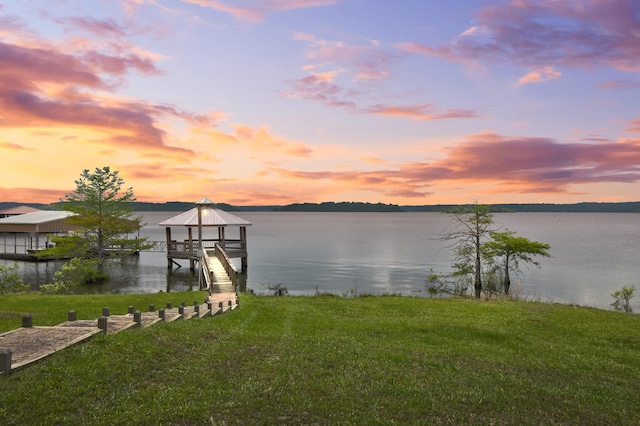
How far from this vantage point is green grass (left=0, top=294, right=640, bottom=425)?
22.7 feet

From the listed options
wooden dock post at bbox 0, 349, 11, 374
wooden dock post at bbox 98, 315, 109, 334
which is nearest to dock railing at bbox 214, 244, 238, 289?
wooden dock post at bbox 98, 315, 109, 334

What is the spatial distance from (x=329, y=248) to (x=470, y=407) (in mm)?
67597

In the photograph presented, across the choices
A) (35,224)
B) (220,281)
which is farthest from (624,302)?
(35,224)

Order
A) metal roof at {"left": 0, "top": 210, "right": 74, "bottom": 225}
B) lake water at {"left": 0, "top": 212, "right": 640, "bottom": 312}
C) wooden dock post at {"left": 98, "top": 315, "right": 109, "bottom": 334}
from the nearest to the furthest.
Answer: wooden dock post at {"left": 98, "top": 315, "right": 109, "bottom": 334}, lake water at {"left": 0, "top": 212, "right": 640, "bottom": 312}, metal roof at {"left": 0, "top": 210, "right": 74, "bottom": 225}

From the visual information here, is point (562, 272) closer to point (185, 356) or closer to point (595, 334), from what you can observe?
point (595, 334)

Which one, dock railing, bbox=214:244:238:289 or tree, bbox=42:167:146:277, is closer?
dock railing, bbox=214:244:238:289

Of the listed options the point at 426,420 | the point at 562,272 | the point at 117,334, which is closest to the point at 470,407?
the point at 426,420

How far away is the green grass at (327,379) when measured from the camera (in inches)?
272

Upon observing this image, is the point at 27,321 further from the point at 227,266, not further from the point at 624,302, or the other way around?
the point at 624,302

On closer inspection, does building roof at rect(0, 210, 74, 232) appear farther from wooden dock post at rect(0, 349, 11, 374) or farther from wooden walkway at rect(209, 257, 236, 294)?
wooden dock post at rect(0, 349, 11, 374)

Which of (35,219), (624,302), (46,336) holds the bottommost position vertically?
(624,302)

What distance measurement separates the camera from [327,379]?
8.59m

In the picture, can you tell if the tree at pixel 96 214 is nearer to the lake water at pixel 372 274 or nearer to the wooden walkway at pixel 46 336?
the lake water at pixel 372 274

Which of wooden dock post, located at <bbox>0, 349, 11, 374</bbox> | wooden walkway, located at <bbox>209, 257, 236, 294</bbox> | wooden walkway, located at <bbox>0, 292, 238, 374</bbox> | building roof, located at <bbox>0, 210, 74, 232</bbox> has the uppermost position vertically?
building roof, located at <bbox>0, 210, 74, 232</bbox>
